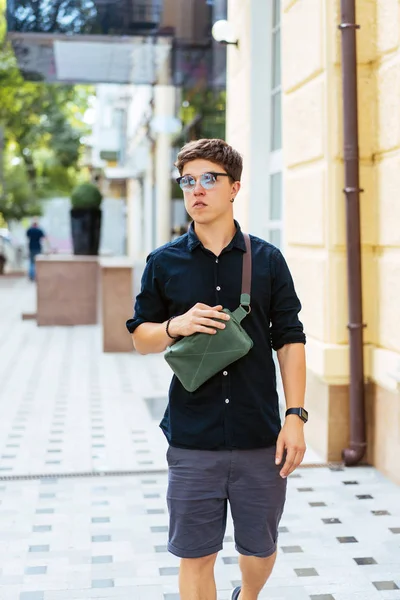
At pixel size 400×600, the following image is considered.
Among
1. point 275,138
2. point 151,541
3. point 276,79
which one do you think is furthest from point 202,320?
point 276,79

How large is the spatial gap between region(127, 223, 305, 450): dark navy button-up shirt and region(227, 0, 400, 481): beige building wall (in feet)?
8.14

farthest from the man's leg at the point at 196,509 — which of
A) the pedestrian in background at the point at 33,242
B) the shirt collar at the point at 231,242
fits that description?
the pedestrian in background at the point at 33,242

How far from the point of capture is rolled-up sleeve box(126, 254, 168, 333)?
284 cm

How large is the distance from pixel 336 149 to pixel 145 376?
187 inches

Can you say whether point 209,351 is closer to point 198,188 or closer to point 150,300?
point 150,300

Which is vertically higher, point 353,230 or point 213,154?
→ point 213,154

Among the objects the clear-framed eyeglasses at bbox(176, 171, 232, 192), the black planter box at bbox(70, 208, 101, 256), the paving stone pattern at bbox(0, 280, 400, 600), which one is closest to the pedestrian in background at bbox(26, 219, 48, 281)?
the black planter box at bbox(70, 208, 101, 256)

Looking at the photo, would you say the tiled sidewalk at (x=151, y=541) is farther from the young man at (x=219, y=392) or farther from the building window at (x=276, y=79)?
the building window at (x=276, y=79)

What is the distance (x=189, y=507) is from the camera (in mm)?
2787

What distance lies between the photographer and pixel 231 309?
9.18 feet

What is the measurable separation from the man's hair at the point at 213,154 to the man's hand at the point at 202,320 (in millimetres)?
451

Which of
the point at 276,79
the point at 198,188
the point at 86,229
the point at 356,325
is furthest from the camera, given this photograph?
the point at 86,229

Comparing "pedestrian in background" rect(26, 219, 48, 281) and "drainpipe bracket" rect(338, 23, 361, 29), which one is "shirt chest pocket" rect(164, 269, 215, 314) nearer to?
"drainpipe bracket" rect(338, 23, 361, 29)

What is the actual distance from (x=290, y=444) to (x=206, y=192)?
2.72ft
